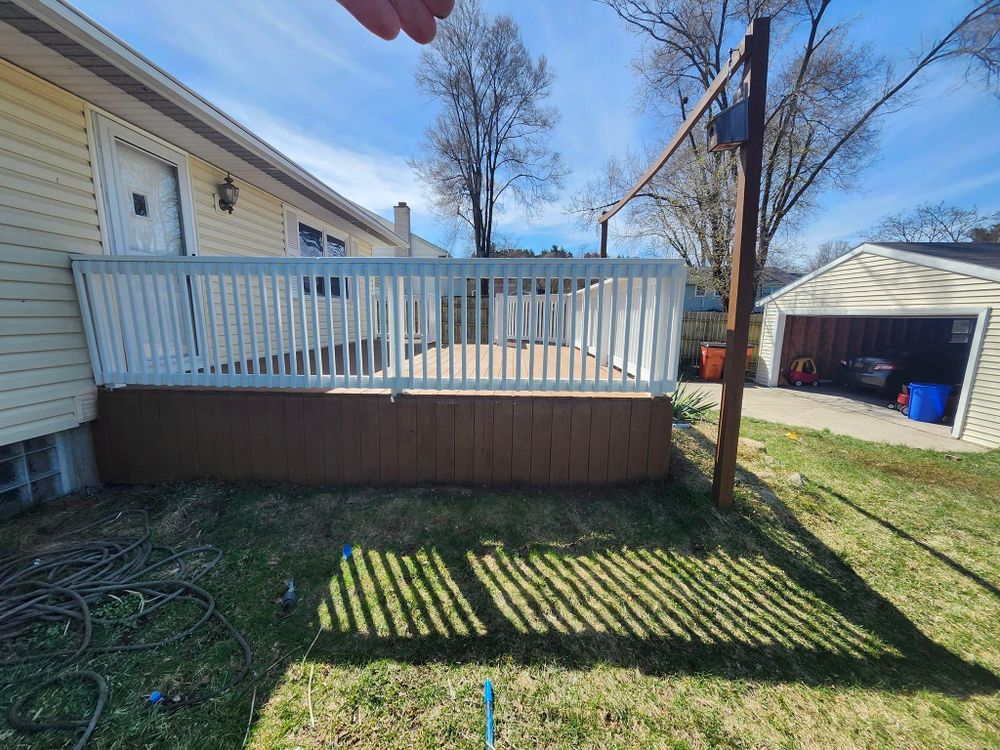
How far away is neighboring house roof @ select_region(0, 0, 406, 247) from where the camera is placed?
2.29m

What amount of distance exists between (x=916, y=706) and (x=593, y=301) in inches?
200

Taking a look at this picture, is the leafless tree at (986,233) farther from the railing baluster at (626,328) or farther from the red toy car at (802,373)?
the railing baluster at (626,328)

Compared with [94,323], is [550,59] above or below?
above

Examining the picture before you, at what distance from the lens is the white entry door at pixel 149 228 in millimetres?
3033

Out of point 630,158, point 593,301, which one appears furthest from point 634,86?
point 593,301

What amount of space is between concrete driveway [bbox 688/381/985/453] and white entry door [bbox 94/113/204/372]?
24.6 ft

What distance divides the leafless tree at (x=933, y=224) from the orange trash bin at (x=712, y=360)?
657 inches

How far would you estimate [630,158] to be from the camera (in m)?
13.3

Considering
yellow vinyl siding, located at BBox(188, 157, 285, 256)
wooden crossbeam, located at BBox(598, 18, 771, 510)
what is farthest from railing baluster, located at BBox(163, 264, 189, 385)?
wooden crossbeam, located at BBox(598, 18, 771, 510)

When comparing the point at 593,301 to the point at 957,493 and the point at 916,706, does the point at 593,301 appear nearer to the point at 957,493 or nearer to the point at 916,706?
the point at 957,493

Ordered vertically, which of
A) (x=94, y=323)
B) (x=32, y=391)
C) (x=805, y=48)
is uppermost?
(x=805, y=48)

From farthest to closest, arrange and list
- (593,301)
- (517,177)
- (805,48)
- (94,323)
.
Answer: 1. (517,177)
2. (805,48)
3. (593,301)
4. (94,323)

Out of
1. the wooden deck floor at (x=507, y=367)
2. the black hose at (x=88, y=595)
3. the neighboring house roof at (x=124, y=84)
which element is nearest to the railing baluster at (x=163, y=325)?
the black hose at (x=88, y=595)

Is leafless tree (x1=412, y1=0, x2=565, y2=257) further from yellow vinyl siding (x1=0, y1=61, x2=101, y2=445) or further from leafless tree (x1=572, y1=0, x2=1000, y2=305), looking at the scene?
yellow vinyl siding (x1=0, y1=61, x2=101, y2=445)
